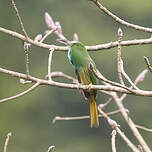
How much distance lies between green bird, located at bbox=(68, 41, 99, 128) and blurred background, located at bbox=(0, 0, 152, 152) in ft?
42.3

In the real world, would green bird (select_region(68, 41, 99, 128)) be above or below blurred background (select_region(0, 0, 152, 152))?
below

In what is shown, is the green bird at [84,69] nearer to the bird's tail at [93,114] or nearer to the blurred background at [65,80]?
the bird's tail at [93,114]

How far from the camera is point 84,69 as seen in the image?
158 inches

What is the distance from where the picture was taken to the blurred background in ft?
60.7

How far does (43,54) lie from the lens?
20266mm

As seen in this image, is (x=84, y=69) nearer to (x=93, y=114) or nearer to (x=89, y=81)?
(x=89, y=81)

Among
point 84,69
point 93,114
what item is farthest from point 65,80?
point 93,114

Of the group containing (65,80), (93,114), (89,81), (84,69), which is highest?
(65,80)

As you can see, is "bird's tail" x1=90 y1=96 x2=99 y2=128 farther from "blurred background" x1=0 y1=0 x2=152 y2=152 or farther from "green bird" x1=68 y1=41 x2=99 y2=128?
"blurred background" x1=0 y1=0 x2=152 y2=152

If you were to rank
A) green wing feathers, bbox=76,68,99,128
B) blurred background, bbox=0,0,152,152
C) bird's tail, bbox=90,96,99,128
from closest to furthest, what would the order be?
1. bird's tail, bbox=90,96,99,128
2. green wing feathers, bbox=76,68,99,128
3. blurred background, bbox=0,0,152,152

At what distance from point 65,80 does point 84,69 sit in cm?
1348

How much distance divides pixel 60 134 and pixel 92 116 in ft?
51.1

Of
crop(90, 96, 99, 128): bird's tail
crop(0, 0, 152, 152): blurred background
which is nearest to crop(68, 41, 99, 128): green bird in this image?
crop(90, 96, 99, 128): bird's tail

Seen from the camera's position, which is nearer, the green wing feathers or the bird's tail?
the bird's tail
